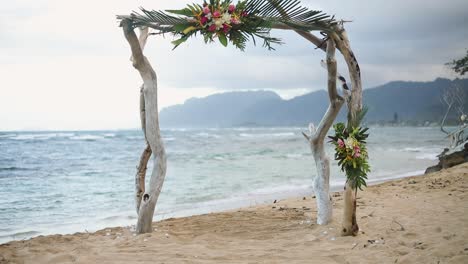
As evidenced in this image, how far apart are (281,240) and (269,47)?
2.52m

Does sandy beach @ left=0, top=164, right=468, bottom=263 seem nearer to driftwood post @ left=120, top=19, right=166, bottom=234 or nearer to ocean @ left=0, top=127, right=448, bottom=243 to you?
driftwood post @ left=120, top=19, right=166, bottom=234

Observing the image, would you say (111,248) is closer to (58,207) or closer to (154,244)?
(154,244)

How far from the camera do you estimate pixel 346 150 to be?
4.78m

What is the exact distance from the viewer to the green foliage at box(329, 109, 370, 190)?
4.77 m

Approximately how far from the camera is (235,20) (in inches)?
183

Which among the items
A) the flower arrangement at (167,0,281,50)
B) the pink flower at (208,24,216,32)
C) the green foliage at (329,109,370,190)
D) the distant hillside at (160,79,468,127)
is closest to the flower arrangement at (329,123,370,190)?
the green foliage at (329,109,370,190)

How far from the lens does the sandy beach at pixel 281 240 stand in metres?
4.34

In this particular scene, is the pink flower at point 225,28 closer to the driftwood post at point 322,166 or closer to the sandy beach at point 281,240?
the driftwood post at point 322,166

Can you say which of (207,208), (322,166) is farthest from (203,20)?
(207,208)

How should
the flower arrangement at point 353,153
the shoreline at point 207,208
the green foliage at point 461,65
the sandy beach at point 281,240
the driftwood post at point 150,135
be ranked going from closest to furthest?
the sandy beach at point 281,240
the flower arrangement at point 353,153
the driftwood post at point 150,135
the shoreline at point 207,208
the green foliage at point 461,65

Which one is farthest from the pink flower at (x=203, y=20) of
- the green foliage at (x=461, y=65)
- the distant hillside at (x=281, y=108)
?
the distant hillside at (x=281, y=108)

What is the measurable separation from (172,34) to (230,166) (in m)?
13.2

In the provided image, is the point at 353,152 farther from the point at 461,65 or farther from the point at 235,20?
the point at 461,65

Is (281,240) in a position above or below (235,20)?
below
